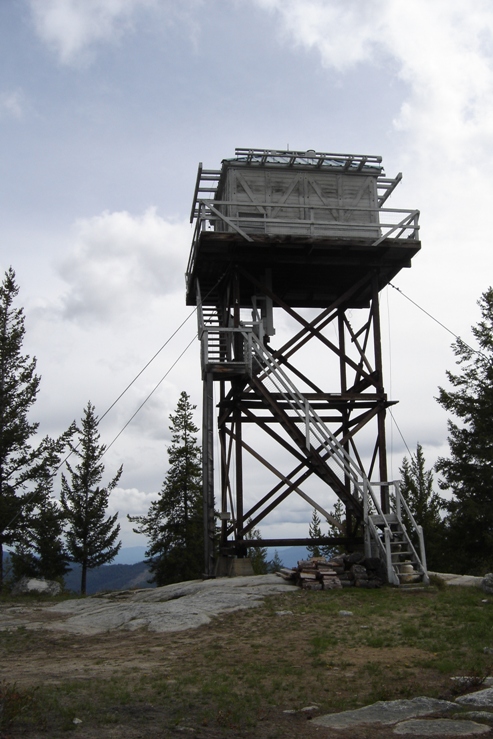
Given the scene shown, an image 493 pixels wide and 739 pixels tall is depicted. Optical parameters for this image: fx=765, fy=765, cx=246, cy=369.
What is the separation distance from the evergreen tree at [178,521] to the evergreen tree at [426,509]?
12.3 meters

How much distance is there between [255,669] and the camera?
436 inches

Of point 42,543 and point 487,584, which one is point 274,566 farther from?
point 487,584

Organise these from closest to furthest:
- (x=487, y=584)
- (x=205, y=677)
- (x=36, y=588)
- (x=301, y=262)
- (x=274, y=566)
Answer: (x=205, y=677)
(x=487, y=584)
(x=301, y=262)
(x=36, y=588)
(x=274, y=566)

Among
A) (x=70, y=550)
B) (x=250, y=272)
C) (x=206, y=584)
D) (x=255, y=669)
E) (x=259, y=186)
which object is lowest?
(x=255, y=669)

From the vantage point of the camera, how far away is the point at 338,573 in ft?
63.2

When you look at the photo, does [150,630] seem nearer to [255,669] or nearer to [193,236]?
[255,669]

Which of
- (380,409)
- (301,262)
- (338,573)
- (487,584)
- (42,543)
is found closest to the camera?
(487,584)

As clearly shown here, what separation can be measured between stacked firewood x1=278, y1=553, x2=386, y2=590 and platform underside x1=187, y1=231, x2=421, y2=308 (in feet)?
29.0

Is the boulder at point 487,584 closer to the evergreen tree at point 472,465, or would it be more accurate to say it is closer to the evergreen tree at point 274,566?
the evergreen tree at point 472,465

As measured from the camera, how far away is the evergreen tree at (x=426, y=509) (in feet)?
125

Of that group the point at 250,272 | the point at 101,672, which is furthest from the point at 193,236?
the point at 101,672

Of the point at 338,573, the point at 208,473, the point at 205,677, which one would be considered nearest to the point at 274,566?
the point at 208,473

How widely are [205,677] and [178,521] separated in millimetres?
36049

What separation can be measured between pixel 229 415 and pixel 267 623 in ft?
34.1
